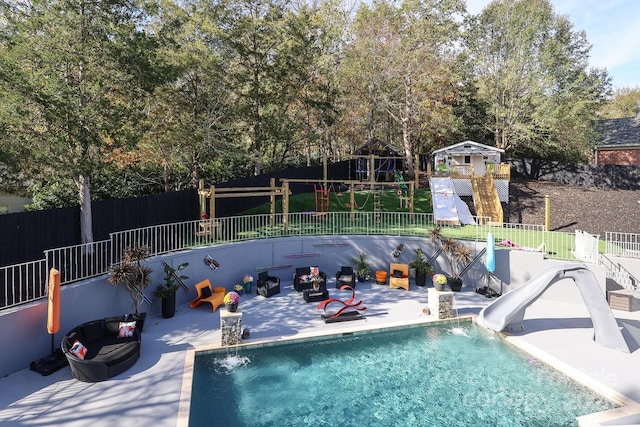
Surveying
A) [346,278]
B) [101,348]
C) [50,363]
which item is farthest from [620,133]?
[50,363]

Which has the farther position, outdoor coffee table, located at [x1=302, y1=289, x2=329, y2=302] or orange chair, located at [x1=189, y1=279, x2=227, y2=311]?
outdoor coffee table, located at [x1=302, y1=289, x2=329, y2=302]

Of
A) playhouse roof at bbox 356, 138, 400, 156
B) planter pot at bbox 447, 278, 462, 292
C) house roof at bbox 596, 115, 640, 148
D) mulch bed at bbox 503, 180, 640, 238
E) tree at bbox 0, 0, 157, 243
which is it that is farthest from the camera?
house roof at bbox 596, 115, 640, 148

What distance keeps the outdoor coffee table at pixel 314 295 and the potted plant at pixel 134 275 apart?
211 inches

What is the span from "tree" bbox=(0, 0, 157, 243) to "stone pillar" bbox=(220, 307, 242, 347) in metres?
7.00

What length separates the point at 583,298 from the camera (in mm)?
10492

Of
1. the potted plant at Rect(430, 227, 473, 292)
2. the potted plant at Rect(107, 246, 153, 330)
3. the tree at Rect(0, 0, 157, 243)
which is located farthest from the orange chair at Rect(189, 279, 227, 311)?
the potted plant at Rect(430, 227, 473, 292)

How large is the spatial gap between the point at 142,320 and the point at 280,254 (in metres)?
6.45

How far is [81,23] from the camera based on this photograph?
12703 mm

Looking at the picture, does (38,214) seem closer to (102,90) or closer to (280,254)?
(102,90)

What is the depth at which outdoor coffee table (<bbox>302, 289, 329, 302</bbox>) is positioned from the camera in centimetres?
1370

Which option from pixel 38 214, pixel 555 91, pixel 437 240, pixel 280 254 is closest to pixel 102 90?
pixel 38 214

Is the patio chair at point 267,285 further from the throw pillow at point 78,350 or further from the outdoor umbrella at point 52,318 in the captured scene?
the outdoor umbrella at point 52,318

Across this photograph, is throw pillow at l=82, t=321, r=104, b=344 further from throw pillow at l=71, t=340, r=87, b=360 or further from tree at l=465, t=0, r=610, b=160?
tree at l=465, t=0, r=610, b=160

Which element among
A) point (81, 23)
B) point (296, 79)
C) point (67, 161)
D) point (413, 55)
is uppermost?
point (413, 55)
